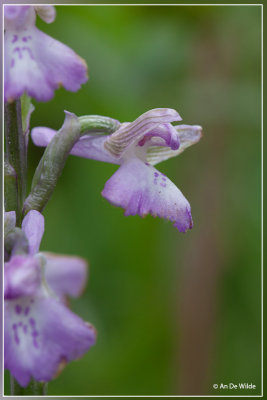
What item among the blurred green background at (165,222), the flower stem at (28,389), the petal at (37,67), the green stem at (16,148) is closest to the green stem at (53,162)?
the green stem at (16,148)

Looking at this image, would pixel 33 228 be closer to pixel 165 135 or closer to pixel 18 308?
pixel 18 308

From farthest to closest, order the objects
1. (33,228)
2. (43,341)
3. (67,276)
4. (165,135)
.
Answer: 1. (67,276)
2. (165,135)
3. (33,228)
4. (43,341)

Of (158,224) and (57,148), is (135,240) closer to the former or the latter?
(158,224)

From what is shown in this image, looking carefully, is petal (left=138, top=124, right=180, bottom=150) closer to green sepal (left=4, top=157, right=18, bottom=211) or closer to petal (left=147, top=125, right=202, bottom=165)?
petal (left=147, top=125, right=202, bottom=165)

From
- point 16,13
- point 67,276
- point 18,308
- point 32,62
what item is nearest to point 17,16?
point 16,13

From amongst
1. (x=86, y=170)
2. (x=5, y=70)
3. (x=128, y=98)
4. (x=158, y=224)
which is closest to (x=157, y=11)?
(x=128, y=98)

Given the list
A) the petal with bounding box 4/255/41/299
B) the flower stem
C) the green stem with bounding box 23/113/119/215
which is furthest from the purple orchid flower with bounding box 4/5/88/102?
the flower stem

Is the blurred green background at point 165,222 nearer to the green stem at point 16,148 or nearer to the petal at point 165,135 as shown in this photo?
the petal at point 165,135
